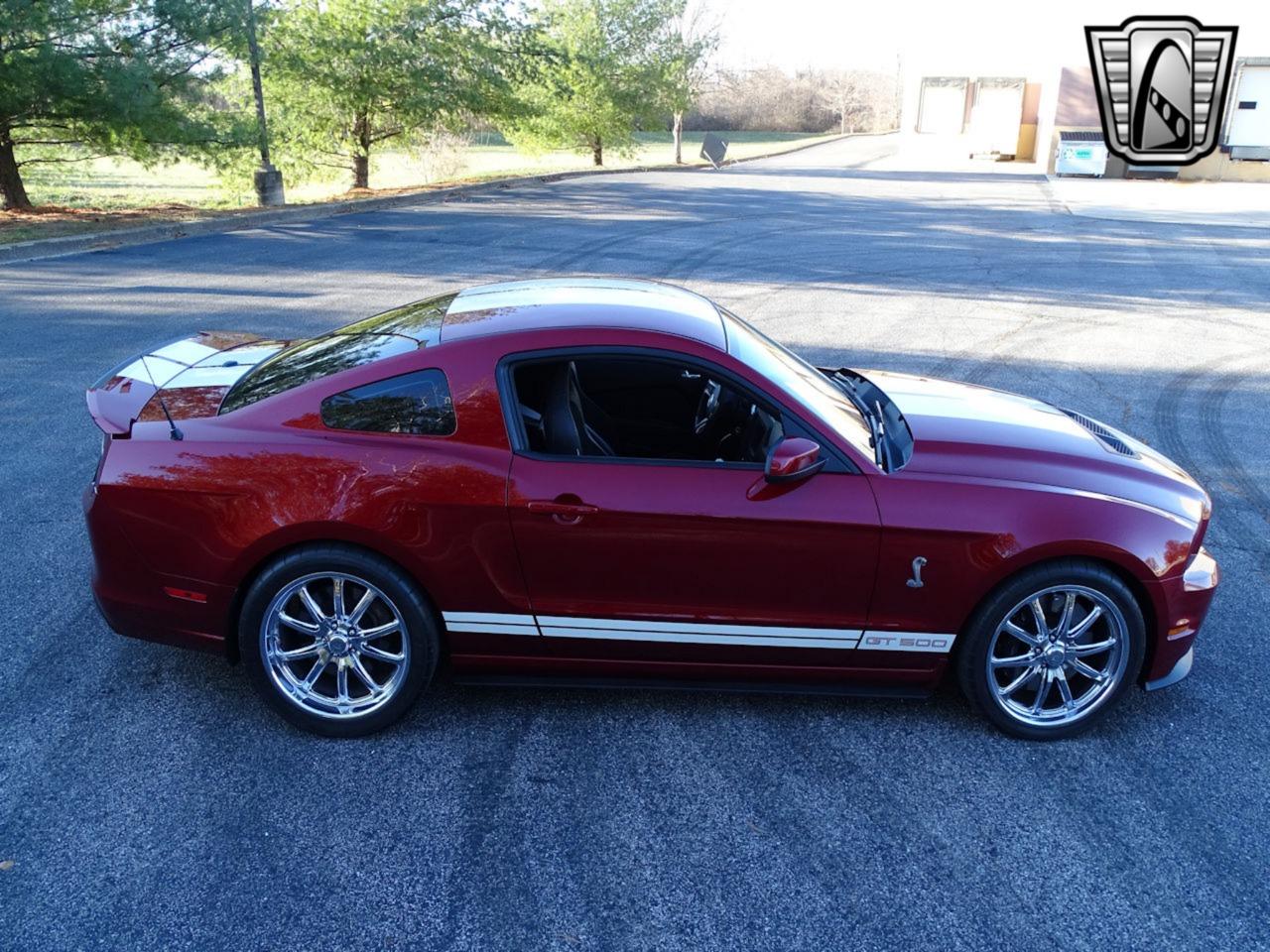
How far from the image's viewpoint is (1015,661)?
152 inches

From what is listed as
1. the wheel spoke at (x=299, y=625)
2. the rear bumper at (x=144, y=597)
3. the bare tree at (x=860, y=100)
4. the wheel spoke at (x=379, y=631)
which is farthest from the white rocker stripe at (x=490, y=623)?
the bare tree at (x=860, y=100)

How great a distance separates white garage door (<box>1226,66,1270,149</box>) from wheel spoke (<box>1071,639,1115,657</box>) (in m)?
37.4

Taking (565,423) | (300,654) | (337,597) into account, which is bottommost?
(300,654)

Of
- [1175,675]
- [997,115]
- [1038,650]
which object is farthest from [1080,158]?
[1038,650]

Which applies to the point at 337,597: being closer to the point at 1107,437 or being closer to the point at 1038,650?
the point at 1038,650

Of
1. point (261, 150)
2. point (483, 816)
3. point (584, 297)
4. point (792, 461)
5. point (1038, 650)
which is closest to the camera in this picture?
point (483, 816)

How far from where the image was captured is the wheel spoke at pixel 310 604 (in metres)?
3.74

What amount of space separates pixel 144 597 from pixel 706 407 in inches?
93.0

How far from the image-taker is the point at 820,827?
133 inches

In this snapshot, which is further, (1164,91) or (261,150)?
(1164,91)

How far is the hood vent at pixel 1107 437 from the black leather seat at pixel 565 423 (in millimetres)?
2106

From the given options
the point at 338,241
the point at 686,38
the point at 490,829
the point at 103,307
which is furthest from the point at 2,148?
the point at 686,38

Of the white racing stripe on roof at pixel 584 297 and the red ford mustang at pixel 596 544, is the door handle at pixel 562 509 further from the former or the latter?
the white racing stripe on roof at pixel 584 297

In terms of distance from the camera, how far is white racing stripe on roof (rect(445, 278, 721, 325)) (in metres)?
4.22
